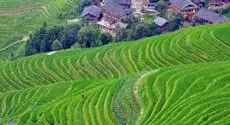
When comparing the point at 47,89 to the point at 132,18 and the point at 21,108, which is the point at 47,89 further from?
the point at 132,18

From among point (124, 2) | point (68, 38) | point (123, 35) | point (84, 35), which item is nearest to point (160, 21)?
point (123, 35)

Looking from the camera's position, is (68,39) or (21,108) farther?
(68,39)

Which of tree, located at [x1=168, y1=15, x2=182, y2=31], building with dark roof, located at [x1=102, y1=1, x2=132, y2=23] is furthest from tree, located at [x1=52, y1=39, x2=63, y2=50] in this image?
tree, located at [x1=168, y1=15, x2=182, y2=31]

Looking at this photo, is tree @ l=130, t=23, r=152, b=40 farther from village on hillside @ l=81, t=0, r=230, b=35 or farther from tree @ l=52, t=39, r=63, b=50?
tree @ l=52, t=39, r=63, b=50

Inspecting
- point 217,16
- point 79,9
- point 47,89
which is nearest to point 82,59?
point 47,89

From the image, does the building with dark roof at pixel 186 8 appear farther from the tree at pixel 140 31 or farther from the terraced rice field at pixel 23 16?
the terraced rice field at pixel 23 16

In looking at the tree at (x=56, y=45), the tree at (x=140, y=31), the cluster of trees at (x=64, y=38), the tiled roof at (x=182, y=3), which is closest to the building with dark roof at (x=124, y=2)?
the tiled roof at (x=182, y=3)

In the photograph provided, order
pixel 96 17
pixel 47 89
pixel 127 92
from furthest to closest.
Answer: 1. pixel 96 17
2. pixel 47 89
3. pixel 127 92
